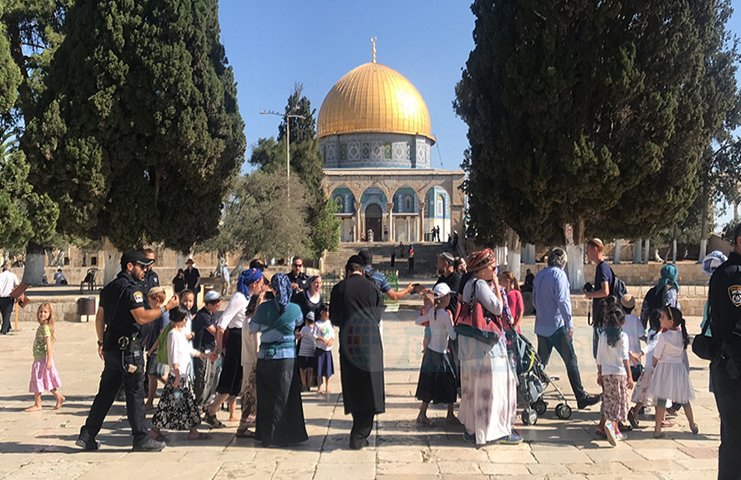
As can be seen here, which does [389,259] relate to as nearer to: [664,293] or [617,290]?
[664,293]

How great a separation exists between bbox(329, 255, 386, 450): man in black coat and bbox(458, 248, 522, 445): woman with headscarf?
2.56 feet

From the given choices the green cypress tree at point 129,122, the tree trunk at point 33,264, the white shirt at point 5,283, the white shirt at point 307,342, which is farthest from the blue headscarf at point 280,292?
the tree trunk at point 33,264

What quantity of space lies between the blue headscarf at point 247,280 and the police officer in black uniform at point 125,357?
890 millimetres

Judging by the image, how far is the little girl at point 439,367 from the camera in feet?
19.3

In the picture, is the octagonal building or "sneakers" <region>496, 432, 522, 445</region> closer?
"sneakers" <region>496, 432, 522, 445</region>

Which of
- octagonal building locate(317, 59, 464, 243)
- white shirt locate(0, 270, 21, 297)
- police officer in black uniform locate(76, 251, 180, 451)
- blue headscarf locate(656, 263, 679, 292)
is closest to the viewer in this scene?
police officer in black uniform locate(76, 251, 180, 451)

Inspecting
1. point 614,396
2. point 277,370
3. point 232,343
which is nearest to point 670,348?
point 614,396

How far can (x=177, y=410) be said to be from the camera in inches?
220

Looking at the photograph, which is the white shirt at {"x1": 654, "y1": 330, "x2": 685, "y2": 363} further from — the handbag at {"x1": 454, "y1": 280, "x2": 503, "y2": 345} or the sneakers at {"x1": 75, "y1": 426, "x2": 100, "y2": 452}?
the sneakers at {"x1": 75, "y1": 426, "x2": 100, "y2": 452}

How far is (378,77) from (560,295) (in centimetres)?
4682

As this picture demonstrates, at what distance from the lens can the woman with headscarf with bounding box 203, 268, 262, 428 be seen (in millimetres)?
5809

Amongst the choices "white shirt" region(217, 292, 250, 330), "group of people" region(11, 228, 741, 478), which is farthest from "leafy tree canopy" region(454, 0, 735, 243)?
"white shirt" region(217, 292, 250, 330)

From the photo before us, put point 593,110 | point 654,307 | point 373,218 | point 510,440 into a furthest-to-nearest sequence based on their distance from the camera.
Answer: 1. point 373,218
2. point 593,110
3. point 654,307
4. point 510,440

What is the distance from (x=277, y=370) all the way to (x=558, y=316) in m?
3.03
